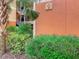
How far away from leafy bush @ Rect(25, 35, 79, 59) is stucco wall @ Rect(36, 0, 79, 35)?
2.77 m

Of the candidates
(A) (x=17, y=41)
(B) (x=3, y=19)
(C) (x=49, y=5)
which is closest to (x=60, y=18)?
(C) (x=49, y=5)

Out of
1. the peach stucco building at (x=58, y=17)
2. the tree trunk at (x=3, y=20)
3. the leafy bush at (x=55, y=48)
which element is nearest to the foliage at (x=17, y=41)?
the tree trunk at (x=3, y=20)

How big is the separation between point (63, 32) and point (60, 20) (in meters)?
0.63

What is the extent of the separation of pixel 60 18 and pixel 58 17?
162mm

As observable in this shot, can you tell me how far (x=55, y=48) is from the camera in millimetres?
6898

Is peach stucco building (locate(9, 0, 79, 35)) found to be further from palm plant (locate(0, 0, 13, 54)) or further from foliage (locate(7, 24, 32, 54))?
palm plant (locate(0, 0, 13, 54))

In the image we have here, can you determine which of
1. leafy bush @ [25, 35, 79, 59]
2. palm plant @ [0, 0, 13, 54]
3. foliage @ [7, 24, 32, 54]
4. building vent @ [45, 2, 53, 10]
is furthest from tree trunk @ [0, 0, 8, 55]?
leafy bush @ [25, 35, 79, 59]

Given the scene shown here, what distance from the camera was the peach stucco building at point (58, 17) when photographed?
10030 millimetres

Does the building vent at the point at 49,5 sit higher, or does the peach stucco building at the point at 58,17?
the building vent at the point at 49,5

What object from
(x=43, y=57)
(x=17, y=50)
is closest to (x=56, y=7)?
(x=17, y=50)

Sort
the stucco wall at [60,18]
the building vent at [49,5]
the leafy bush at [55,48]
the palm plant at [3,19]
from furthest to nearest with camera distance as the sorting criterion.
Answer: the building vent at [49,5], the palm plant at [3,19], the stucco wall at [60,18], the leafy bush at [55,48]

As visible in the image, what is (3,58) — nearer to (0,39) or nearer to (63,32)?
(0,39)

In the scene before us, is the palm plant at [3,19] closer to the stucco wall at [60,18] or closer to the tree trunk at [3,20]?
the tree trunk at [3,20]

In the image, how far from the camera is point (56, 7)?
11.2 m
